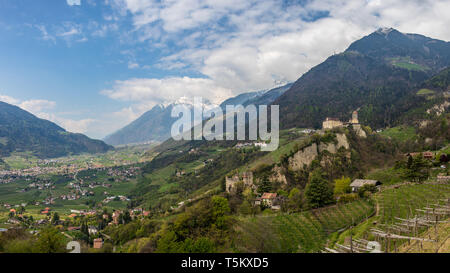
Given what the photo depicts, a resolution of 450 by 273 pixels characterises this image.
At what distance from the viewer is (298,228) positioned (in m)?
30.6

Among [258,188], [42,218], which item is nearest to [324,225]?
[258,188]

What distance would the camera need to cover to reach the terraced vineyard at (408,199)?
28800 mm

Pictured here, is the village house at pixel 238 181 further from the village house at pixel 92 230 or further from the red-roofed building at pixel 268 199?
the village house at pixel 92 230

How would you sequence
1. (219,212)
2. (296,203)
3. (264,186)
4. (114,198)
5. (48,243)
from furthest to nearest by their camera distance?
(114,198) < (264,186) < (296,203) < (219,212) < (48,243)

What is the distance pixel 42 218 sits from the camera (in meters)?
78.9

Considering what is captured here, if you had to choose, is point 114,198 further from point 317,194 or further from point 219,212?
point 317,194

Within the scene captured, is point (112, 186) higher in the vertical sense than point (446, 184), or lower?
lower

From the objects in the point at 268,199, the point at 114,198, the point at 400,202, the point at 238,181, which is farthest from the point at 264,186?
the point at 114,198

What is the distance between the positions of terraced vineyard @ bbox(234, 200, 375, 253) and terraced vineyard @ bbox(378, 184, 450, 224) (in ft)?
7.84

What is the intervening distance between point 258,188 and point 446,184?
106ft

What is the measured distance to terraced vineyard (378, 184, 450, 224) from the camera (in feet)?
94.5

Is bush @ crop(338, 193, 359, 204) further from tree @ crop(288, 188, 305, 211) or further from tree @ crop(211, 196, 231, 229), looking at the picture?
tree @ crop(211, 196, 231, 229)

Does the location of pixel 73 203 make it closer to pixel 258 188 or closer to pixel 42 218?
pixel 42 218

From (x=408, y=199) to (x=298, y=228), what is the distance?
14123 mm
